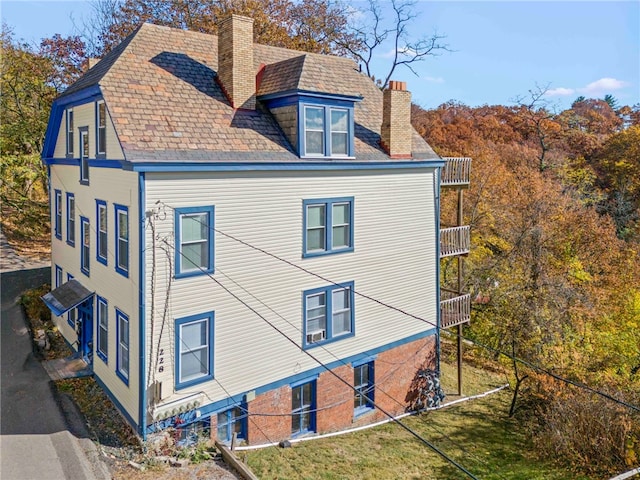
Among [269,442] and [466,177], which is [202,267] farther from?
[466,177]

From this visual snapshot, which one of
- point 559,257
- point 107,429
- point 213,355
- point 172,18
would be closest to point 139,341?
point 213,355

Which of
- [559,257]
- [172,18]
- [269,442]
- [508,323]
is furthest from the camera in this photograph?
[172,18]

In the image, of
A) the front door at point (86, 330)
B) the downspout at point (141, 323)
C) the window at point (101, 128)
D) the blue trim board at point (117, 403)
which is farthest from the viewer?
the front door at point (86, 330)

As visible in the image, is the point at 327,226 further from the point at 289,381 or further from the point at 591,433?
A: the point at 591,433

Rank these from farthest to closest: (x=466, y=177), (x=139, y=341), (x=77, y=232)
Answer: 1. (x=466, y=177)
2. (x=77, y=232)
3. (x=139, y=341)

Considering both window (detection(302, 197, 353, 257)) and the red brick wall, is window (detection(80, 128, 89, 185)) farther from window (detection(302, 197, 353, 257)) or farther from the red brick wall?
the red brick wall

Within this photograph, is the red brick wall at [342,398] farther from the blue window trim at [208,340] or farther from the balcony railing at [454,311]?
the blue window trim at [208,340]

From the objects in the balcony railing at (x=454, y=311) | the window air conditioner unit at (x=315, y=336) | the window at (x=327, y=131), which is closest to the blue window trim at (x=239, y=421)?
the window air conditioner unit at (x=315, y=336)

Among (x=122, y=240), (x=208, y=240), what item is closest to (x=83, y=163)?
(x=122, y=240)
